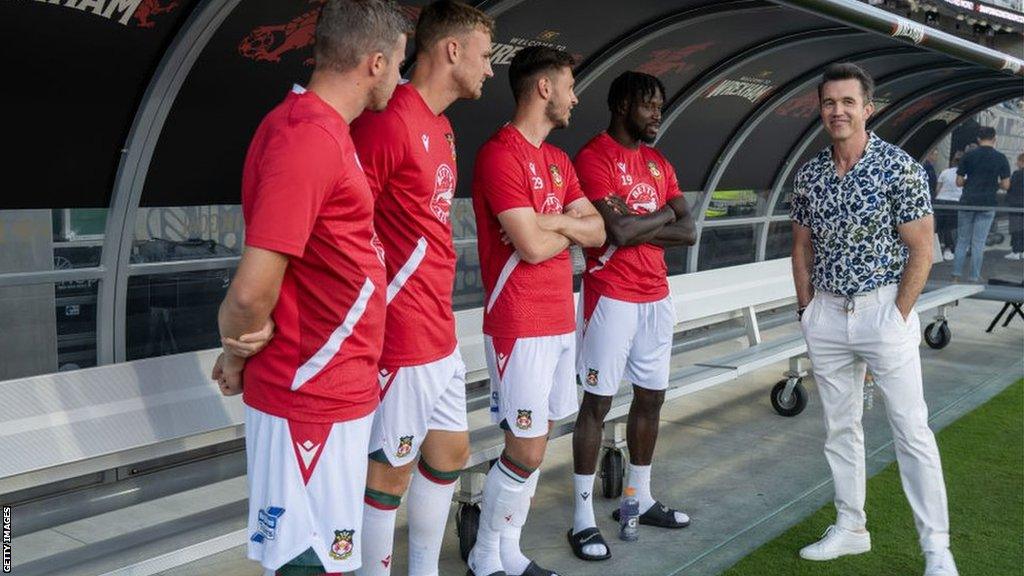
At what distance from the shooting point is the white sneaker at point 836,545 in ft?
13.9

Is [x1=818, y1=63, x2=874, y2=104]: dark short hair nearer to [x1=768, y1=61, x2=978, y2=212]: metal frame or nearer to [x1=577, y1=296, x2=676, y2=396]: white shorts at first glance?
[x1=577, y1=296, x2=676, y2=396]: white shorts

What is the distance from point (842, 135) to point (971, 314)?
26.7 feet

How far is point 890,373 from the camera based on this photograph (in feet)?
13.1

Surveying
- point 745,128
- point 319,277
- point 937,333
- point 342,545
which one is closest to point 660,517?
point 342,545

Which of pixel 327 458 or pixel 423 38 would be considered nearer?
pixel 327 458

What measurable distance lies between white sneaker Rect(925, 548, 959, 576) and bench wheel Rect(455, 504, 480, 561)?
169 centimetres

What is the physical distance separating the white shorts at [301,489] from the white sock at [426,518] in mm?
789

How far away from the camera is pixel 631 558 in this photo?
4234mm

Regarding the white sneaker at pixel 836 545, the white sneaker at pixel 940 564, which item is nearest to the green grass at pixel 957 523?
the white sneaker at pixel 836 545

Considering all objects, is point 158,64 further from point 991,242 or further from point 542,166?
point 991,242

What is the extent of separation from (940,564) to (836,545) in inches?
16.3

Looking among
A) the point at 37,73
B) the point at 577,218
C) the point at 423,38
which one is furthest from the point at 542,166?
the point at 37,73

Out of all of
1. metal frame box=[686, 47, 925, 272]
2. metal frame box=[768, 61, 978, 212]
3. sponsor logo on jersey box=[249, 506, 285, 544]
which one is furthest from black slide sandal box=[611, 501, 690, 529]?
metal frame box=[768, 61, 978, 212]

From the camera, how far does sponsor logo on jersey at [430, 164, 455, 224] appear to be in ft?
9.75
